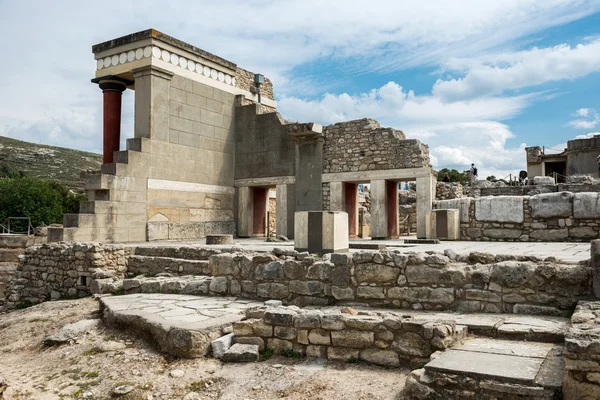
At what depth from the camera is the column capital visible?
16797mm

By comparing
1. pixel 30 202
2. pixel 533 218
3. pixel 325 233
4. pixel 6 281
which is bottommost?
pixel 6 281

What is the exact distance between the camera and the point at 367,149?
53.8ft

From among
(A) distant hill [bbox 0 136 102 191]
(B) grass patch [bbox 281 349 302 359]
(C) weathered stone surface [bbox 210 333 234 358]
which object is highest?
(A) distant hill [bbox 0 136 102 191]

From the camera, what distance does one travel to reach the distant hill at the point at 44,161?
60969 millimetres

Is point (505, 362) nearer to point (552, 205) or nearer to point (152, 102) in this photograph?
point (552, 205)

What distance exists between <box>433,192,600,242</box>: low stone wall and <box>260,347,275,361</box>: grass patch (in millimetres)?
9033

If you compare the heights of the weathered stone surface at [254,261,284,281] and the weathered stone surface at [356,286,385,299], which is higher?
the weathered stone surface at [254,261,284,281]

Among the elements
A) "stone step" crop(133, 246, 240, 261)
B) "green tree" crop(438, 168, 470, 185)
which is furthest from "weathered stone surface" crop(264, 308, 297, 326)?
"green tree" crop(438, 168, 470, 185)

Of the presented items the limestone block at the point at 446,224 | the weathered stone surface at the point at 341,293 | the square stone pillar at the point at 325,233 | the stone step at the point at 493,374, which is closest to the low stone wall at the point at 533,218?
the limestone block at the point at 446,224

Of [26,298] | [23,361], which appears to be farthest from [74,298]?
[23,361]

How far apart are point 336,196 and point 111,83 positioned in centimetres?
883

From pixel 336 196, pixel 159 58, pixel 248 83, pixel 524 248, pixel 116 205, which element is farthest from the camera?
pixel 248 83

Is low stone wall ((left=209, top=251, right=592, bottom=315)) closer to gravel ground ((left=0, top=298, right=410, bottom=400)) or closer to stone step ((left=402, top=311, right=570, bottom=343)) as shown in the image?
stone step ((left=402, top=311, right=570, bottom=343))

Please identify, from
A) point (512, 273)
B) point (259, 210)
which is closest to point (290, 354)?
point (512, 273)
